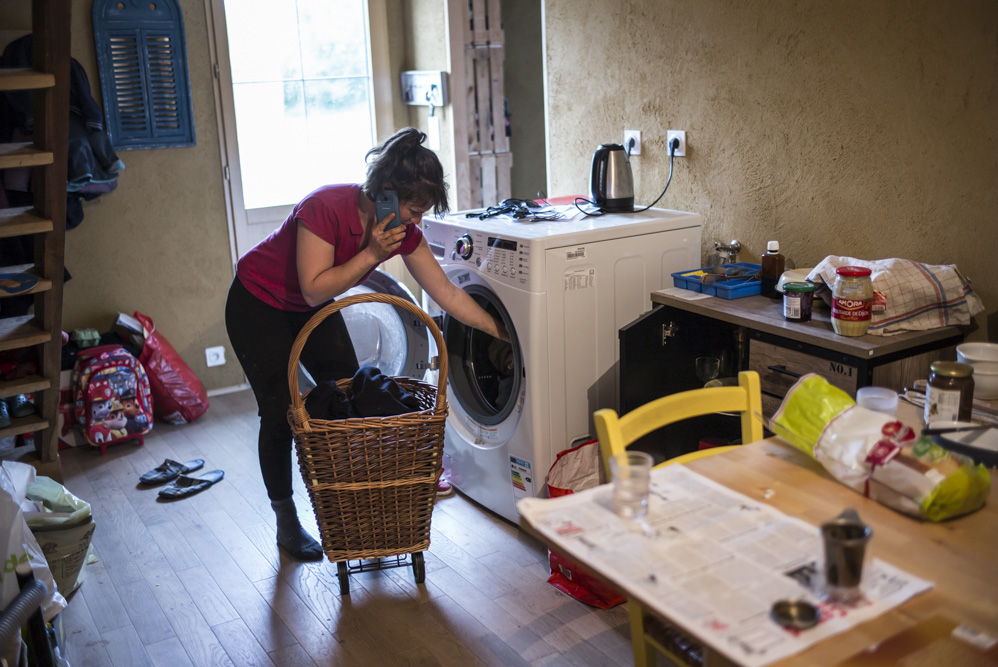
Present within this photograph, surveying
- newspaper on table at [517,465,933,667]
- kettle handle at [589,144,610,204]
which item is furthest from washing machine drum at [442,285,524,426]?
newspaper on table at [517,465,933,667]

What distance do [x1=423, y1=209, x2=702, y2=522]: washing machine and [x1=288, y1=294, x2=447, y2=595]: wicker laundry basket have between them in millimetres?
358

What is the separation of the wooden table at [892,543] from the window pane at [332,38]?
135 inches

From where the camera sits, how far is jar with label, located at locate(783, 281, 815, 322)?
2191mm

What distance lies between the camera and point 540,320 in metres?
2.53

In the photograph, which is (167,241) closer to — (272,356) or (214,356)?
(214,356)

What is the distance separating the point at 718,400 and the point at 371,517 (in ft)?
3.75

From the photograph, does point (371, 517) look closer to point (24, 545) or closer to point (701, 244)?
point (24, 545)

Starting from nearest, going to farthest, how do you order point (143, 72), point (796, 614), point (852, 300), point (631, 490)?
point (796, 614) → point (631, 490) → point (852, 300) → point (143, 72)

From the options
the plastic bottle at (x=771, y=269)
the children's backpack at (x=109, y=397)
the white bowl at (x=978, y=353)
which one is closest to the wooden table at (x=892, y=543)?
the white bowl at (x=978, y=353)

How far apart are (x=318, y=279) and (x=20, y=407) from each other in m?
1.59

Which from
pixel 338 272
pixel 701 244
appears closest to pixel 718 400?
pixel 338 272

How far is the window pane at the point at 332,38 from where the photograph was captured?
4.26m

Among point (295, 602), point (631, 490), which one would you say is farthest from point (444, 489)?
point (631, 490)

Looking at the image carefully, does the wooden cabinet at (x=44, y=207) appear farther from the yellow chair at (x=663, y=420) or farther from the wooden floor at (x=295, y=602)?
the yellow chair at (x=663, y=420)
